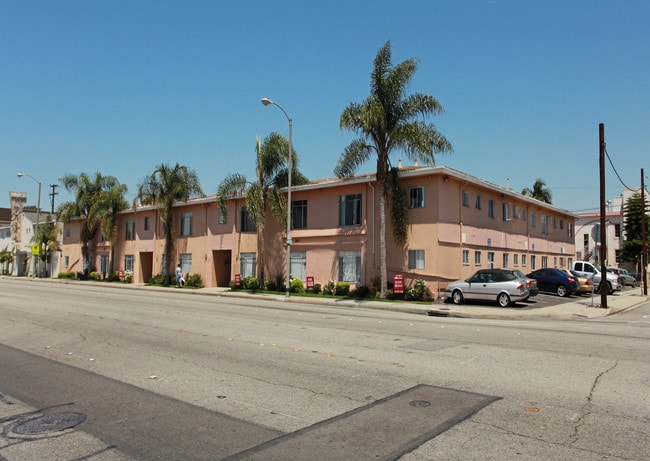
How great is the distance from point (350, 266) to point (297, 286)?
3870 millimetres

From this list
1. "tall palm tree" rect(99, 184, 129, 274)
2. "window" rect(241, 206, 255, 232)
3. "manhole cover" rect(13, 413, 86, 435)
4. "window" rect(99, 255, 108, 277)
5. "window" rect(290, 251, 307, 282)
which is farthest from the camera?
"window" rect(99, 255, 108, 277)

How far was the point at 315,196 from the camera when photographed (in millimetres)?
30625

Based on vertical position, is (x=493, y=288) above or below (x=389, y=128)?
below

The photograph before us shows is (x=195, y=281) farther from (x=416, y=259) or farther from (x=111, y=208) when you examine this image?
(x=416, y=259)

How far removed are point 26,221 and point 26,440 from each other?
217 ft

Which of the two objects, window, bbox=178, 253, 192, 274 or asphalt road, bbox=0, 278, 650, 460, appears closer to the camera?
asphalt road, bbox=0, 278, 650, 460

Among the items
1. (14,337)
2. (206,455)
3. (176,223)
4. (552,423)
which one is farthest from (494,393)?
(176,223)

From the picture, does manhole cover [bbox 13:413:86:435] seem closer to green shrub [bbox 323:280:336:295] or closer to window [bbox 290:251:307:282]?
green shrub [bbox 323:280:336:295]

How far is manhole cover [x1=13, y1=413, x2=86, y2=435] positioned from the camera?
5.33 m

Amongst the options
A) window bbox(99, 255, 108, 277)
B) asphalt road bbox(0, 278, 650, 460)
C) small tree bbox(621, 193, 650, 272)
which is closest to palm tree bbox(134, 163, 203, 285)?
window bbox(99, 255, 108, 277)

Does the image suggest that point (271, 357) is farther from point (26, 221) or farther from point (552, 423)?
point (26, 221)

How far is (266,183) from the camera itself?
3158 cm

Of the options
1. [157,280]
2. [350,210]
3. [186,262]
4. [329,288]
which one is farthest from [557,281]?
[157,280]

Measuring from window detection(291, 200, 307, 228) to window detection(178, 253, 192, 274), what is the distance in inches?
435
